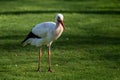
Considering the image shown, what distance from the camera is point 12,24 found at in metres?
22.7

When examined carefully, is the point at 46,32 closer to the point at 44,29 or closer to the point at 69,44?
the point at 44,29

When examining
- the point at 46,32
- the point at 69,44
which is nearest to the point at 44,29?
the point at 46,32

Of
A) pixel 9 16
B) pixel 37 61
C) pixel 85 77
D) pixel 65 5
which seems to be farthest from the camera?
pixel 65 5

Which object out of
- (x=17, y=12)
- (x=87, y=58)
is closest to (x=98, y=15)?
(x=17, y=12)

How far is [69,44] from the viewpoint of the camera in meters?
18.0

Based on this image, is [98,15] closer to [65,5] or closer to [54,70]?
[65,5]

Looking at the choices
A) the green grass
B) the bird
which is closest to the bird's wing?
the bird

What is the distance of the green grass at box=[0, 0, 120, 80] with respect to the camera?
13.5 metres

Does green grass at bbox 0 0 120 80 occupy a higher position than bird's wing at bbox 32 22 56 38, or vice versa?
bird's wing at bbox 32 22 56 38

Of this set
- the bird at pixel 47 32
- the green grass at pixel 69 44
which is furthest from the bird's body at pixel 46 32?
the green grass at pixel 69 44

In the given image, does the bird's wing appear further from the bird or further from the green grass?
the green grass

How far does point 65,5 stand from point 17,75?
19339 millimetres

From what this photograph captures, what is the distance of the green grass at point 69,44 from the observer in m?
13.5

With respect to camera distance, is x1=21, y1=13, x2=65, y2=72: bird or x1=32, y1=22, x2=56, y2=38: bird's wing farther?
x1=32, y1=22, x2=56, y2=38: bird's wing
